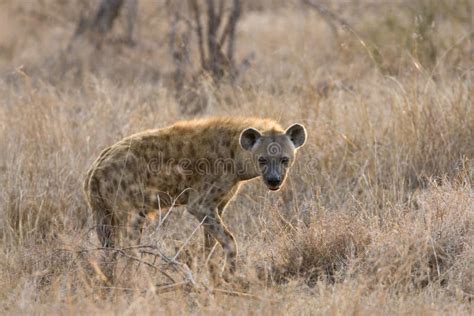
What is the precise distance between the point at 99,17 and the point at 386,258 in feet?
30.4

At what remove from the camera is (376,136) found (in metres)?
7.89

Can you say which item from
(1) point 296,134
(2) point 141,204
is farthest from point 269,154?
(2) point 141,204

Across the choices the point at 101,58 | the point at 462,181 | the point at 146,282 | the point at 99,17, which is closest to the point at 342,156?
the point at 462,181

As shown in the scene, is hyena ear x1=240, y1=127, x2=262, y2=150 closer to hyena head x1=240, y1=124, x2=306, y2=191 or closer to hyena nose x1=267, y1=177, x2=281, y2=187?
hyena head x1=240, y1=124, x2=306, y2=191

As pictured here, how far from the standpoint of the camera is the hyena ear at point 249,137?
19.8 feet

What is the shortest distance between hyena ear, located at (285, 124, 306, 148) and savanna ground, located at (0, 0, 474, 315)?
454 mm

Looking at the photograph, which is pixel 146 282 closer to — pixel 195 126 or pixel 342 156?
pixel 195 126

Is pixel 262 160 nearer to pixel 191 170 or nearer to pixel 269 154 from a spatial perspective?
pixel 269 154

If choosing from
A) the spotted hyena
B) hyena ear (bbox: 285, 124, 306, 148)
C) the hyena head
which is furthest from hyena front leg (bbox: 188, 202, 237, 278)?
hyena ear (bbox: 285, 124, 306, 148)

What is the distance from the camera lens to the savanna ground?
515cm

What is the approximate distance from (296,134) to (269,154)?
1.22ft

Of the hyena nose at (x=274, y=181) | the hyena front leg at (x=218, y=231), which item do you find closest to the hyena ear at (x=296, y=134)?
the hyena nose at (x=274, y=181)

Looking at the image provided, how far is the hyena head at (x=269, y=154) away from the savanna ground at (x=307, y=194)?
33cm

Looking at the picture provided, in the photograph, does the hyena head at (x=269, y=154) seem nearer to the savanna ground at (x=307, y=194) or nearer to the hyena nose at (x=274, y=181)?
the hyena nose at (x=274, y=181)
